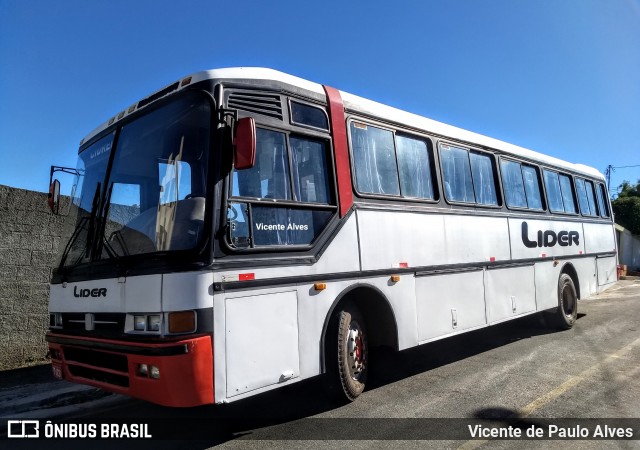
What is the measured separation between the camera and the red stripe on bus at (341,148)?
5334 millimetres

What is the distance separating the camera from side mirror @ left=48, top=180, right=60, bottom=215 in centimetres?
572

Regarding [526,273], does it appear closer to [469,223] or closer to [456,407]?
[469,223]

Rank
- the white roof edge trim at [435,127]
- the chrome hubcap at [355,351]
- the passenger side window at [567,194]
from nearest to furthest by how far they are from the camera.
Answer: the chrome hubcap at [355,351]
the white roof edge trim at [435,127]
the passenger side window at [567,194]

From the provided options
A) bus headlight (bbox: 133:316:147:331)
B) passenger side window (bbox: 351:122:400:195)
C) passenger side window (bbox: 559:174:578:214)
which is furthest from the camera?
passenger side window (bbox: 559:174:578:214)

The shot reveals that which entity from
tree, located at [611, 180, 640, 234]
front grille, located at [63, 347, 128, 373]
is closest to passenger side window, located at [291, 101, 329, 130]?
front grille, located at [63, 347, 128, 373]

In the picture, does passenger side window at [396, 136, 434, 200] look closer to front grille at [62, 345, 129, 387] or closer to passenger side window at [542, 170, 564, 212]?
front grille at [62, 345, 129, 387]

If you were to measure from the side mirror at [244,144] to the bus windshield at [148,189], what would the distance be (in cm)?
31

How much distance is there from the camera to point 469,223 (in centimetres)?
735

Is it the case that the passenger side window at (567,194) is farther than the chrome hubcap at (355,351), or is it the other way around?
the passenger side window at (567,194)

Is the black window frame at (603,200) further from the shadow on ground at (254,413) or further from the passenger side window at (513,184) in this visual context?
the shadow on ground at (254,413)

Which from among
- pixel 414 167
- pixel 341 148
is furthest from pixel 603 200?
pixel 341 148

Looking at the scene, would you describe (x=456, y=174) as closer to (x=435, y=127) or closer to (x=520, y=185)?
(x=435, y=127)

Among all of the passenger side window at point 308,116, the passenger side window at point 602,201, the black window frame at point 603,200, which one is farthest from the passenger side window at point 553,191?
the passenger side window at point 308,116

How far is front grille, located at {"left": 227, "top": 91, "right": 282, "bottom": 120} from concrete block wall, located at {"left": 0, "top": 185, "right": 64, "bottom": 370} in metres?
4.82
